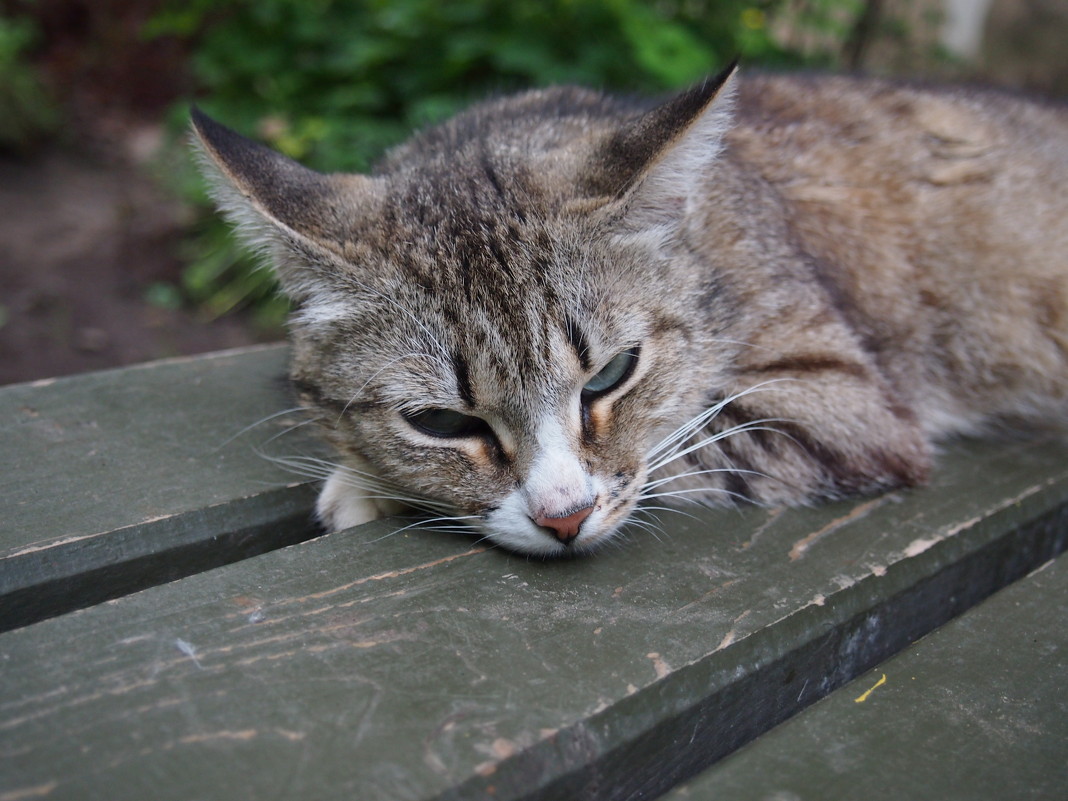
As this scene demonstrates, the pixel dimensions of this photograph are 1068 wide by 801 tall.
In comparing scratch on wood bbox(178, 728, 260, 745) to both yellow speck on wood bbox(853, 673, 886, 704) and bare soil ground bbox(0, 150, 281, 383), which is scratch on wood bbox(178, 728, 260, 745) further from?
bare soil ground bbox(0, 150, 281, 383)

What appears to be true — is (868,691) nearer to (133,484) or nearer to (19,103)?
(133,484)

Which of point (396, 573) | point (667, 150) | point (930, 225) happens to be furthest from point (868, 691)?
point (930, 225)

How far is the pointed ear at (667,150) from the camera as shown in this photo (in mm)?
1929

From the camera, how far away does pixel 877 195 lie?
2797 millimetres

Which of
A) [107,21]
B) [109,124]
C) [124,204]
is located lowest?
[124,204]

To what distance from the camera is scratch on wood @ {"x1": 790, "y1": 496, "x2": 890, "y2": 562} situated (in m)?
1.85

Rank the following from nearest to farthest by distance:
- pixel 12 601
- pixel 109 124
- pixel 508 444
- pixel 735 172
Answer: pixel 12 601, pixel 508 444, pixel 735 172, pixel 109 124

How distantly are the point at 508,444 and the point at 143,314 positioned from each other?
4.66 m

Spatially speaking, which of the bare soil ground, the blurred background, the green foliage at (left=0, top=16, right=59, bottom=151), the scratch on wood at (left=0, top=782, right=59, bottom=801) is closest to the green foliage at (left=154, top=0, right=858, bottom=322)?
the blurred background

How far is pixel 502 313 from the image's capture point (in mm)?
1960

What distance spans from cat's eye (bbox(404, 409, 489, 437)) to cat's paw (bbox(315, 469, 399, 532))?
23cm

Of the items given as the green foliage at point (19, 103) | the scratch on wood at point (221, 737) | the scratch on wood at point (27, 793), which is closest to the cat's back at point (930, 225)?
the scratch on wood at point (221, 737)

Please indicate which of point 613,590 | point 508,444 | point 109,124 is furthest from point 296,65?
point 613,590

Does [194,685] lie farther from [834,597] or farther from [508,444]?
[834,597]
